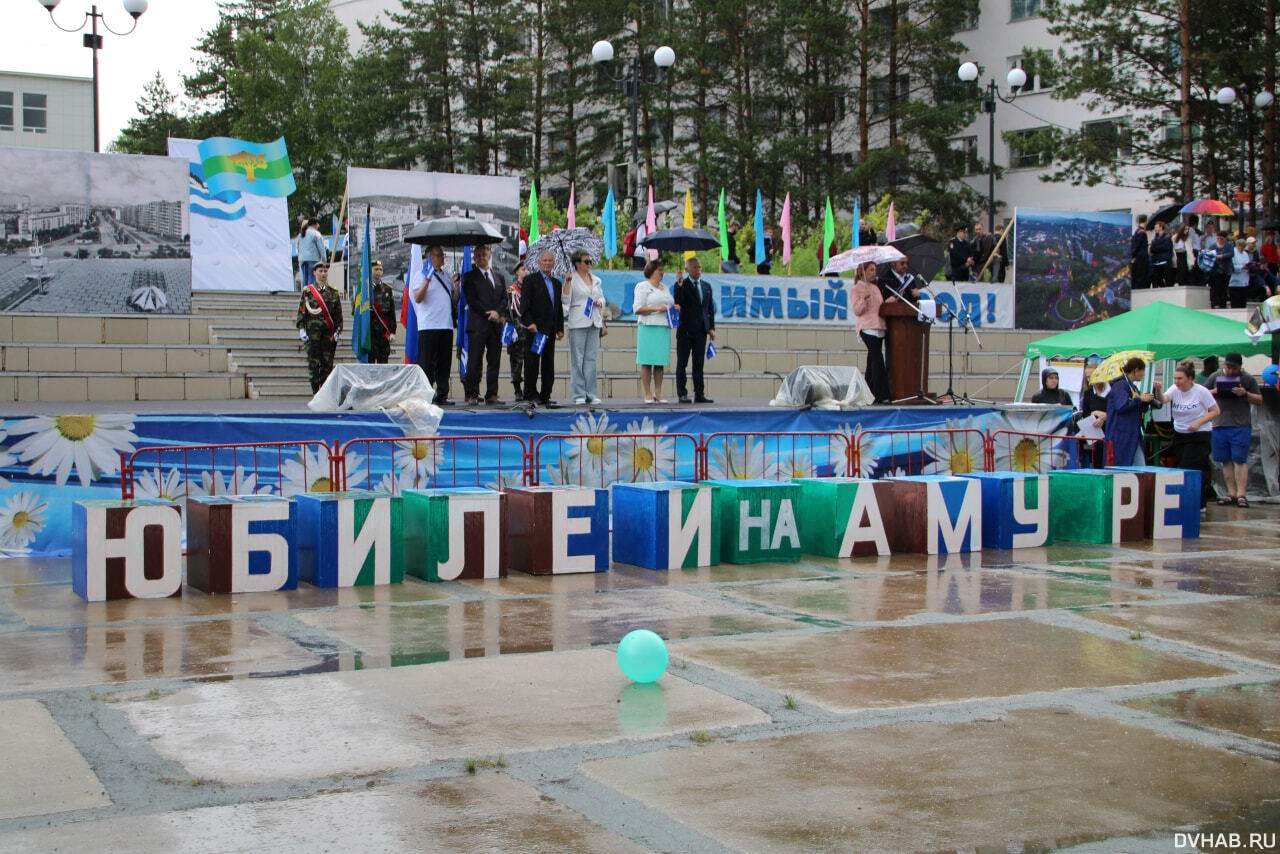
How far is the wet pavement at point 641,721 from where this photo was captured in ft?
15.6

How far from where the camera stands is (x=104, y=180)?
18047mm

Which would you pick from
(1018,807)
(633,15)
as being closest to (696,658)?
(1018,807)

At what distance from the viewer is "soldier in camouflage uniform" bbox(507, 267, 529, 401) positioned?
1501 centimetres

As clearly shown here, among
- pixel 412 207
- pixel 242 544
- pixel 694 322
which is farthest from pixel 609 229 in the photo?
pixel 242 544

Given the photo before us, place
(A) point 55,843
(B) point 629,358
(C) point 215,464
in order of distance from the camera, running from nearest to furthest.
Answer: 1. (A) point 55,843
2. (C) point 215,464
3. (B) point 629,358

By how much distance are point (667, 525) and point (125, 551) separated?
4.21 meters

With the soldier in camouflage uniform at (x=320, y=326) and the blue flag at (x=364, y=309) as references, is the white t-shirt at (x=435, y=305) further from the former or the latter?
the soldier in camouflage uniform at (x=320, y=326)

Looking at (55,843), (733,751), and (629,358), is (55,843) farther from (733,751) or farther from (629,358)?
(629,358)

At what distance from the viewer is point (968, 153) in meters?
52.4

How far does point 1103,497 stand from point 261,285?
1792 centimetres

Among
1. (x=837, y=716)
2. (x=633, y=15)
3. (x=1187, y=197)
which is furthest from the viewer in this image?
(x=633, y=15)

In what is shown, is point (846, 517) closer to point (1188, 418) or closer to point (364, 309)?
point (1188, 418)

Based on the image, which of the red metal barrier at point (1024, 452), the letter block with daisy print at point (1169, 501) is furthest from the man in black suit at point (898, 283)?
the letter block with daisy print at point (1169, 501)

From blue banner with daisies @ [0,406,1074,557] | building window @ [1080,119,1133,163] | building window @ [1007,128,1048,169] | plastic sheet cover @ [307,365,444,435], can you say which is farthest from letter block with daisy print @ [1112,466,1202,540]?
building window @ [1007,128,1048,169]
